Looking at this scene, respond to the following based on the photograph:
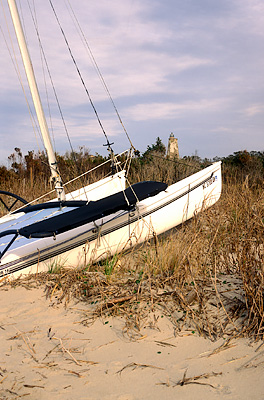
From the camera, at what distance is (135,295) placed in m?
3.94

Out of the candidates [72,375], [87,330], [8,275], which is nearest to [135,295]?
[87,330]

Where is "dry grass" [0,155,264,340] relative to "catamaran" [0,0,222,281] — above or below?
below

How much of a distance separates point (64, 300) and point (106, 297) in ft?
1.76

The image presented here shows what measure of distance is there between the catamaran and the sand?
51.9 inches

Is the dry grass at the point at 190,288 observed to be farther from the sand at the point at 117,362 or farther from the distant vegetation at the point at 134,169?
the distant vegetation at the point at 134,169

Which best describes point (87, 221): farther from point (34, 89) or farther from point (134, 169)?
point (134, 169)

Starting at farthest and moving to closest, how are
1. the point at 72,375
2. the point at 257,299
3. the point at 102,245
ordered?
the point at 102,245 < the point at 257,299 < the point at 72,375

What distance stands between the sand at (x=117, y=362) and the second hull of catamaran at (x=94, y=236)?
1390 millimetres

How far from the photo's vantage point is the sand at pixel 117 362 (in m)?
2.75

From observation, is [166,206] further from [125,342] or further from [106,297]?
[125,342]

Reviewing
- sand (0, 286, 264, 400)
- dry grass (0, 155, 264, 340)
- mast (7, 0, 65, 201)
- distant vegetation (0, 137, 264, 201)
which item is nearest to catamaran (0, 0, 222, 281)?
mast (7, 0, 65, 201)

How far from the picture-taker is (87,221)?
15.9 feet

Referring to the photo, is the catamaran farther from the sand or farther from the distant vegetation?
the distant vegetation

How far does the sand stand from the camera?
2746 millimetres
